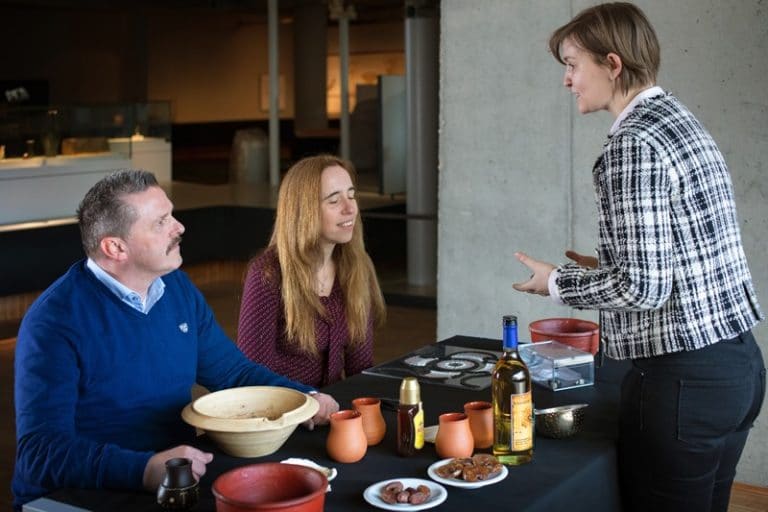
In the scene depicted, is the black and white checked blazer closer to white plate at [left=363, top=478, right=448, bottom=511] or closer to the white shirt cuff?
the white shirt cuff

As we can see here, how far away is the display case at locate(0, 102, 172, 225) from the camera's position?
28.6ft

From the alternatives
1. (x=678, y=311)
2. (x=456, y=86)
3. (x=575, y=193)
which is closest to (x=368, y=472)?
(x=678, y=311)

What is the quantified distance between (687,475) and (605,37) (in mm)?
906

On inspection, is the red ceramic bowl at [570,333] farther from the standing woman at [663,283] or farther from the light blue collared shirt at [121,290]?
the light blue collared shirt at [121,290]

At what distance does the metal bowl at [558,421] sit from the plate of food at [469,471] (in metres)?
0.23

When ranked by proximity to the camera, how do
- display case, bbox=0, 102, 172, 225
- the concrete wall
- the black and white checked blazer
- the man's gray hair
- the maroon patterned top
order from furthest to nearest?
display case, bbox=0, 102, 172, 225 → the concrete wall → the maroon patterned top → the man's gray hair → the black and white checked blazer

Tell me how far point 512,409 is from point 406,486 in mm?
263

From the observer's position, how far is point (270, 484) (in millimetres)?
1821

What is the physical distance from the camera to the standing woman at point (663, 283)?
211cm

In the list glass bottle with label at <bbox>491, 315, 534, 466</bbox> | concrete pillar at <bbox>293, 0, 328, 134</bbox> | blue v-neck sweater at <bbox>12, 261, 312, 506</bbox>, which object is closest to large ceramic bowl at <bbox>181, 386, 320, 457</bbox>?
blue v-neck sweater at <bbox>12, 261, 312, 506</bbox>

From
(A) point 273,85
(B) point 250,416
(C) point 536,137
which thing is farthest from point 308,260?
(A) point 273,85

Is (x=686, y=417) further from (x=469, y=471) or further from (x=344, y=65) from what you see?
(x=344, y=65)

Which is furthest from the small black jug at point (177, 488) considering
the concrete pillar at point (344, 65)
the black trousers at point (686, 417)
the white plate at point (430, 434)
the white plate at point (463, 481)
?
the concrete pillar at point (344, 65)

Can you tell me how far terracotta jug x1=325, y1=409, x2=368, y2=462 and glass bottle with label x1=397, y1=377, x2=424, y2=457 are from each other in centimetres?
8
